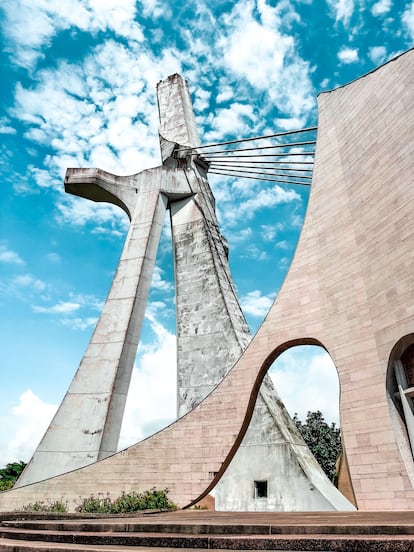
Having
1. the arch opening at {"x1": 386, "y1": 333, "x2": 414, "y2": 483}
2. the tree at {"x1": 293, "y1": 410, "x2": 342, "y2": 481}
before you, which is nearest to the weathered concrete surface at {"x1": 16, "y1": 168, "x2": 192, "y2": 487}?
the arch opening at {"x1": 386, "y1": 333, "x2": 414, "y2": 483}

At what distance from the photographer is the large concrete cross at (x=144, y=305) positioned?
13.7m

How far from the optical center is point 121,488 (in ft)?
32.1

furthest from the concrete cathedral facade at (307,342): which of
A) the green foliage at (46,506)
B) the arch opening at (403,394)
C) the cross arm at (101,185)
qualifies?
the cross arm at (101,185)

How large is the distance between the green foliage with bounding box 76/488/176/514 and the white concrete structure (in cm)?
327

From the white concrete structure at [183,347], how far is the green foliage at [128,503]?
327cm

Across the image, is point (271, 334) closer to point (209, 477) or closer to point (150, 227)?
point (209, 477)

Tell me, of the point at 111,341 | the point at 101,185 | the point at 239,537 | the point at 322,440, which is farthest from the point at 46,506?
the point at 322,440

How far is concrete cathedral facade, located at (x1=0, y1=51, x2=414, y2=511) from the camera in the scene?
7660 millimetres

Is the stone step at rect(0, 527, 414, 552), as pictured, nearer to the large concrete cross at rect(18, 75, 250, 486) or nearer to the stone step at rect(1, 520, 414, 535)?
the stone step at rect(1, 520, 414, 535)

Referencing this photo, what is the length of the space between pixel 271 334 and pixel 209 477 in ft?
10.5

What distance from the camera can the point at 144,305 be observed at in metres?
15.8

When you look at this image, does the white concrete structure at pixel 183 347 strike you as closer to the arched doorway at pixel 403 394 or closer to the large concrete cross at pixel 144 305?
the large concrete cross at pixel 144 305

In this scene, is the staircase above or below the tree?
below

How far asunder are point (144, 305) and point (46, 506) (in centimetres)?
709
